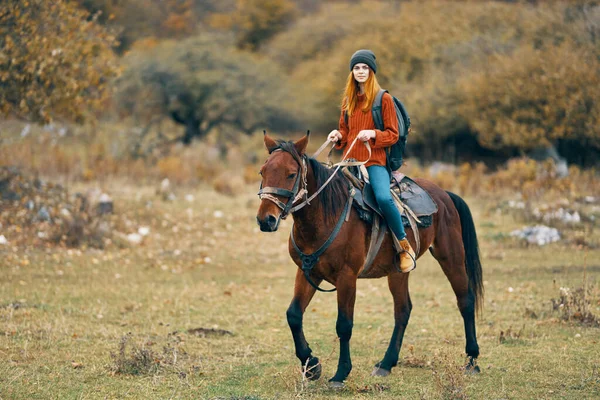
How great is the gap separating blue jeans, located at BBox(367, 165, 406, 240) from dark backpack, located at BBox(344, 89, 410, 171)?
0.23 metres

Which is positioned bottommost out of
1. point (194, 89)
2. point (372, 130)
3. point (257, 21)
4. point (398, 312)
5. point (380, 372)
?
point (380, 372)

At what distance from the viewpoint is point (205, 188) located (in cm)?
2409

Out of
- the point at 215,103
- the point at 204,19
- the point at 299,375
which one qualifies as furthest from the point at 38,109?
the point at 204,19

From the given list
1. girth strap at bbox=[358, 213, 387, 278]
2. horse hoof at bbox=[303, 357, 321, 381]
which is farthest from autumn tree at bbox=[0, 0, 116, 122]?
horse hoof at bbox=[303, 357, 321, 381]

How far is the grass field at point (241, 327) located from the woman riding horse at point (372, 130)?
1204 millimetres

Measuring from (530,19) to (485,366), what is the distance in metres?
27.4

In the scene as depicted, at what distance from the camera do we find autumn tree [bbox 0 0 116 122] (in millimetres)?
13992

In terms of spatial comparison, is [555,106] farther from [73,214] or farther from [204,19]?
[204,19]

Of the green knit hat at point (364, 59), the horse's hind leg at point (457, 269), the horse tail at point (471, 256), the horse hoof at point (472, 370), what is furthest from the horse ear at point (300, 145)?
the horse hoof at point (472, 370)

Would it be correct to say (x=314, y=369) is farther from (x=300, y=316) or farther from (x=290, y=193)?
(x=290, y=193)

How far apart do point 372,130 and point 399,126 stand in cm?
36

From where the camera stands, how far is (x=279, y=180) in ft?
19.6

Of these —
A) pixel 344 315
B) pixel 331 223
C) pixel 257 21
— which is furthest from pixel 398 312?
pixel 257 21

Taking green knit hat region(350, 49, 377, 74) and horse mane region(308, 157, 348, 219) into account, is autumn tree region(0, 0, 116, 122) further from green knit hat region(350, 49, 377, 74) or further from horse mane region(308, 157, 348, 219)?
horse mane region(308, 157, 348, 219)
